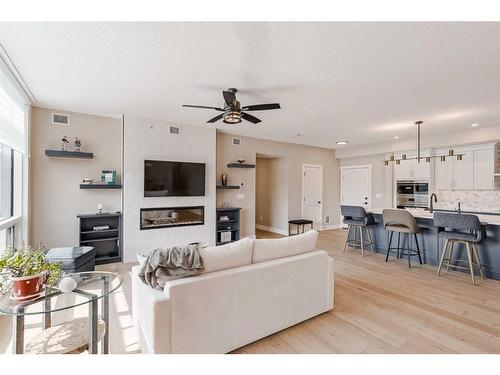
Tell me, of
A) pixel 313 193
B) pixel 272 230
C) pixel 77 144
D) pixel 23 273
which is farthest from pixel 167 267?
pixel 313 193

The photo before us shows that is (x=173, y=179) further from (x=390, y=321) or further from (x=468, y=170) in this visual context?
(x=468, y=170)

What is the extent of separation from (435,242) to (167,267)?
14.6 feet

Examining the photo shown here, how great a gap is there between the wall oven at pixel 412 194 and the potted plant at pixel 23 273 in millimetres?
7103

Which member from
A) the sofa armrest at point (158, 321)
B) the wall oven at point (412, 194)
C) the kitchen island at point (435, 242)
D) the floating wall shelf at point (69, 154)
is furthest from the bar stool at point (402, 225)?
the floating wall shelf at point (69, 154)

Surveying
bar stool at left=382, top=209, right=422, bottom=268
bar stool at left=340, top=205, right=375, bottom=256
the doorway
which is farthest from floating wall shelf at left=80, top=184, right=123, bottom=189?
bar stool at left=382, top=209, right=422, bottom=268

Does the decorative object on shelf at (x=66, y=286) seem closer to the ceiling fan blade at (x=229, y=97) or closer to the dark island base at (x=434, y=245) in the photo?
the ceiling fan blade at (x=229, y=97)

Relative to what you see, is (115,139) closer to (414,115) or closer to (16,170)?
(16,170)

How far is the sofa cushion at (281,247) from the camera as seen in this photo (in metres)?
2.18

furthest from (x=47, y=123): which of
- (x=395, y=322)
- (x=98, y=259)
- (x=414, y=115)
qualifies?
(x=414, y=115)

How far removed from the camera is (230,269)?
1988 millimetres

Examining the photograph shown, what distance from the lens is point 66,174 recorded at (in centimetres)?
416

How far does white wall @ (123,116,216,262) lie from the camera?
4.46 m

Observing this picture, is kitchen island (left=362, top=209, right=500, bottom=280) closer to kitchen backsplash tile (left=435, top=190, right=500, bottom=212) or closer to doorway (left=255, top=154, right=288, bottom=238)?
kitchen backsplash tile (left=435, top=190, right=500, bottom=212)
